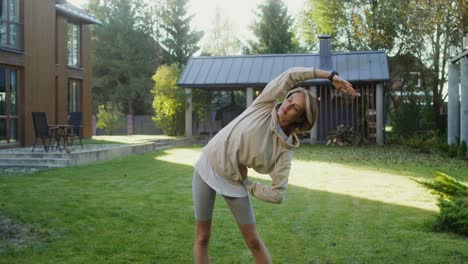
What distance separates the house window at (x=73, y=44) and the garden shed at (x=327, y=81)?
423 cm

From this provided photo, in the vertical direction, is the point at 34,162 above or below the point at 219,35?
below

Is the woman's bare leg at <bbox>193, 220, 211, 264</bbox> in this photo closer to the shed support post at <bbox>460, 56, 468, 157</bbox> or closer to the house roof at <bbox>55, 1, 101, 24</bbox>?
the shed support post at <bbox>460, 56, 468, 157</bbox>

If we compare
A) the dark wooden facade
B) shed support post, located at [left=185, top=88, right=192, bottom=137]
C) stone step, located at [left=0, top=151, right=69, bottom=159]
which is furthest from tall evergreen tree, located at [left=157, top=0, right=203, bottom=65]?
stone step, located at [left=0, top=151, right=69, bottom=159]

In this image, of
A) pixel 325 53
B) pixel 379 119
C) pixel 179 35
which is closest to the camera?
pixel 379 119

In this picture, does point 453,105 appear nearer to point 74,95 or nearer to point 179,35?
point 74,95

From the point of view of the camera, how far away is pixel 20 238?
203 inches

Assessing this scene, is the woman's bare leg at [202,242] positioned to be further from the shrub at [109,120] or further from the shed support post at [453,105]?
the shrub at [109,120]

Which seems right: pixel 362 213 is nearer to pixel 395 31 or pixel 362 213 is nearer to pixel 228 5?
pixel 395 31

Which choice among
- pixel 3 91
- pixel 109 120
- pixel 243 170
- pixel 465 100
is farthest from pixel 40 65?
pixel 243 170

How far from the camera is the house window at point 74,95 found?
20008 mm

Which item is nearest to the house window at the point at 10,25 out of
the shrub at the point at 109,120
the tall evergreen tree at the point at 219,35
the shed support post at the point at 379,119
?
the shrub at the point at 109,120

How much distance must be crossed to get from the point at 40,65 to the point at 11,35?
4.99 feet

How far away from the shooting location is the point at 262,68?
21.9 metres

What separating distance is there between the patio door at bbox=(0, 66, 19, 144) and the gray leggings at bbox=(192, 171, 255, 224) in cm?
1313
